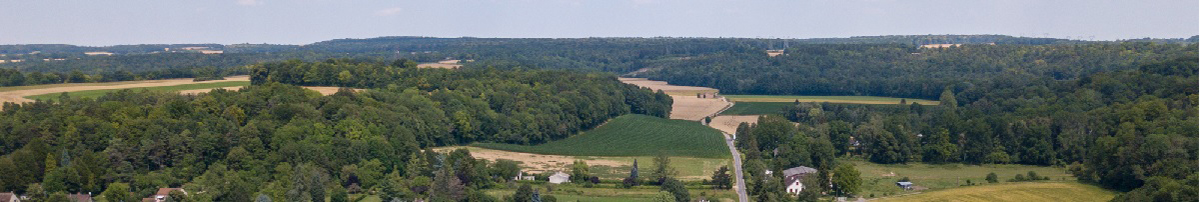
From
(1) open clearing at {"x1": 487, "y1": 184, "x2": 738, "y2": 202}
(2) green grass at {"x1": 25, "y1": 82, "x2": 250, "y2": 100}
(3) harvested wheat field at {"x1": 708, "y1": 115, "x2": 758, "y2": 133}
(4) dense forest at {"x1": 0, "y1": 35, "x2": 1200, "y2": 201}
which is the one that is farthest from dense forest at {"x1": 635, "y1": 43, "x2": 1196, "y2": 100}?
Result: (2) green grass at {"x1": 25, "y1": 82, "x2": 250, "y2": 100}

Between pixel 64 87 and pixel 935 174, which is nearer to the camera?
pixel 935 174

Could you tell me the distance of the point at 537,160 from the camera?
63.7 metres

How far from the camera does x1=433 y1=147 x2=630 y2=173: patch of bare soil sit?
59656mm

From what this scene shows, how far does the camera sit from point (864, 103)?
10106 cm

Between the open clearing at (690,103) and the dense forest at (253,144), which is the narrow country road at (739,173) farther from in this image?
the open clearing at (690,103)

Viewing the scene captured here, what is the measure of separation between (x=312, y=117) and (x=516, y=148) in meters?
13.9

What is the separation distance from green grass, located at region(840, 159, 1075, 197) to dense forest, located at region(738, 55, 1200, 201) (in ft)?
4.18

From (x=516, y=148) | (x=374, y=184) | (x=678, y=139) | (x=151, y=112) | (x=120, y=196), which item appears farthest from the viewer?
(x=678, y=139)

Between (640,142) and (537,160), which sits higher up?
(537,160)

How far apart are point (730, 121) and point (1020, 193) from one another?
40.8 meters

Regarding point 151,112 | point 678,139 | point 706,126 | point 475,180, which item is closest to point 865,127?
point 678,139

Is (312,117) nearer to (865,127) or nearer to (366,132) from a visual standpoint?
(366,132)

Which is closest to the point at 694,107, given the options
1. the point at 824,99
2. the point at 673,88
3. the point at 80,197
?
the point at 824,99

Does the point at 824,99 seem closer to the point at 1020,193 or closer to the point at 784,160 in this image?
the point at 784,160
